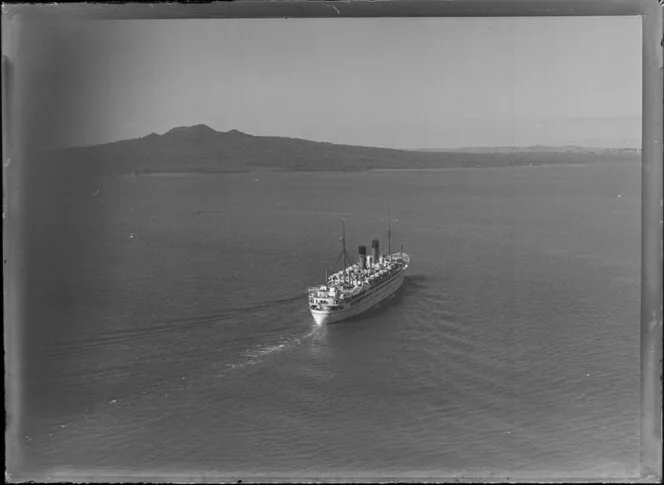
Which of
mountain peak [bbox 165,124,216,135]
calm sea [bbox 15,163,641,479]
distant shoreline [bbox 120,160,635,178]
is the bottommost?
calm sea [bbox 15,163,641,479]

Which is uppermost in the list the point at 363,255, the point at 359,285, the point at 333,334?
the point at 363,255

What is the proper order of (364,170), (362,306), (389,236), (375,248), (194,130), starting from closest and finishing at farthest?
(194,130), (364,170), (375,248), (389,236), (362,306)

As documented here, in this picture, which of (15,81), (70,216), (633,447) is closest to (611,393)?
(633,447)

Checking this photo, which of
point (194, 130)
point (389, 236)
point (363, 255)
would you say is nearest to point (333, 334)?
point (363, 255)

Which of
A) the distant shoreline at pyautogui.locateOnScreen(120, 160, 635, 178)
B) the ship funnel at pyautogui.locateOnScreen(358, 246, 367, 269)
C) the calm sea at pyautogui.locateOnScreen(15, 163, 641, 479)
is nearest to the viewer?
the calm sea at pyautogui.locateOnScreen(15, 163, 641, 479)

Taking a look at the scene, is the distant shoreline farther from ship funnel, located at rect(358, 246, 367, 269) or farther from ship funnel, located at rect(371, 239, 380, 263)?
ship funnel, located at rect(358, 246, 367, 269)

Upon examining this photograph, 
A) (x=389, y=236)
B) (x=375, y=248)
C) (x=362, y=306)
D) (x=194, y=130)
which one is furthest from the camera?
(x=362, y=306)

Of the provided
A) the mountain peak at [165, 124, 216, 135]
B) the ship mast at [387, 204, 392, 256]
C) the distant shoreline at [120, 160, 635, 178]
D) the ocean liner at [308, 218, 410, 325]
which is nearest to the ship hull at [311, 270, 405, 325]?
the ocean liner at [308, 218, 410, 325]

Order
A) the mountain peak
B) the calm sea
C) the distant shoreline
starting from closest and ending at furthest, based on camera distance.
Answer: the calm sea, the mountain peak, the distant shoreline

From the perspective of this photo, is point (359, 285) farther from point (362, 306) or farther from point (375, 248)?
point (375, 248)
